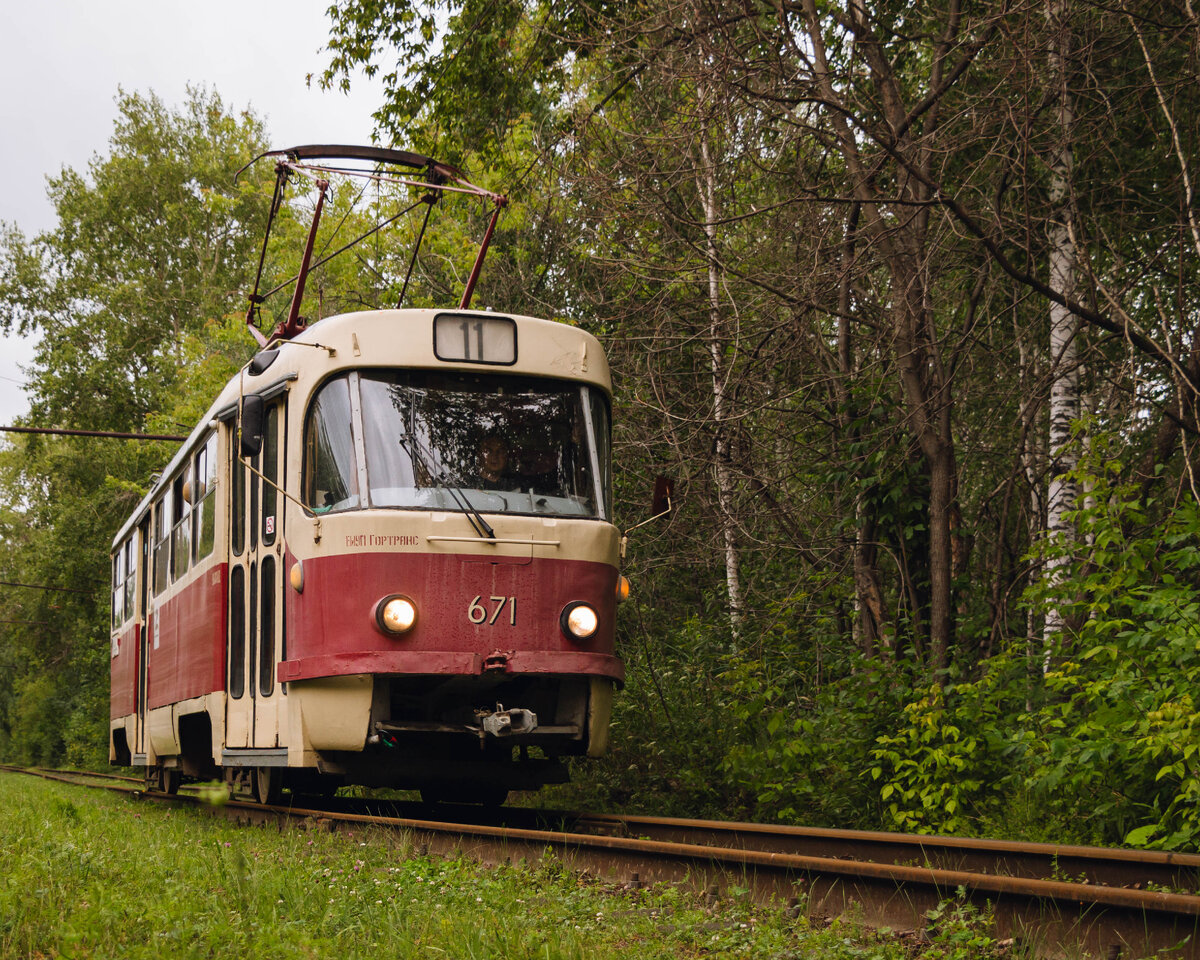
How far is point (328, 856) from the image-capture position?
22.8ft

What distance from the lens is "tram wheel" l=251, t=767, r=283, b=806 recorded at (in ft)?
33.1

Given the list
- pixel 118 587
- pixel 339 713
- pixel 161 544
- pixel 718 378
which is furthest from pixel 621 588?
pixel 118 587

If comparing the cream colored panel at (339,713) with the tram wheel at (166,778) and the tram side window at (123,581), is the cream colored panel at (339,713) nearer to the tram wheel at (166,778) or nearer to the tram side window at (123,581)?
the tram wheel at (166,778)

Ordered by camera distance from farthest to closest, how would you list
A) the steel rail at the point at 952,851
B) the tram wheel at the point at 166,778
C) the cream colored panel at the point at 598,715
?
1. the tram wheel at the point at 166,778
2. the cream colored panel at the point at 598,715
3. the steel rail at the point at 952,851

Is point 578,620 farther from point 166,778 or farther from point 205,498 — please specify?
point 166,778

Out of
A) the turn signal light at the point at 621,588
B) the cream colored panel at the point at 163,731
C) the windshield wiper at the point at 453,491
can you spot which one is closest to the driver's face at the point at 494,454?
the windshield wiper at the point at 453,491

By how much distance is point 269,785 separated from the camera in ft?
33.2

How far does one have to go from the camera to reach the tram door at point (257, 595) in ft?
30.0

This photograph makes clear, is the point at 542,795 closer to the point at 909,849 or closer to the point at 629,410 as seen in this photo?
the point at 629,410

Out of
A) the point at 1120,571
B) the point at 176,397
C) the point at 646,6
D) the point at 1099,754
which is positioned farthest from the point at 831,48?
the point at 176,397

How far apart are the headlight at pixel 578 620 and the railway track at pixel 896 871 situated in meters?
1.24

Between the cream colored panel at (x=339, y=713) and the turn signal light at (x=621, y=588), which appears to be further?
the turn signal light at (x=621, y=588)

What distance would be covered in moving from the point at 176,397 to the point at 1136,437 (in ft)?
96.8

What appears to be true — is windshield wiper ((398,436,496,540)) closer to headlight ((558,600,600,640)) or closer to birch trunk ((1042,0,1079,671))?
headlight ((558,600,600,640))
